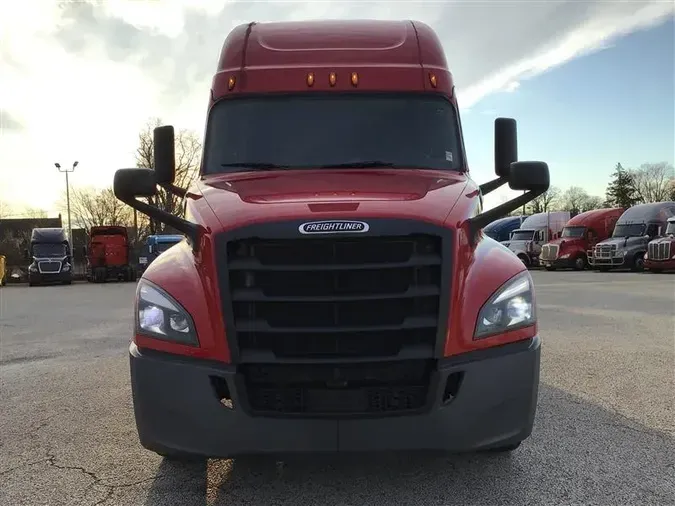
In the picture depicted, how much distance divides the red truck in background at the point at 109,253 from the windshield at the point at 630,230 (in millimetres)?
27645

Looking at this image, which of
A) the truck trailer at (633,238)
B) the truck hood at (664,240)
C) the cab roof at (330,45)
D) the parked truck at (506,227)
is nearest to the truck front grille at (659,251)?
the truck hood at (664,240)

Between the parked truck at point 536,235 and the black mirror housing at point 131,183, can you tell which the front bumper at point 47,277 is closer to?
the parked truck at point 536,235

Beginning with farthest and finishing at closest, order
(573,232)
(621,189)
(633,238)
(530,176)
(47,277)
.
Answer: (621,189)
(47,277)
(573,232)
(633,238)
(530,176)

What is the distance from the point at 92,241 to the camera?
117ft

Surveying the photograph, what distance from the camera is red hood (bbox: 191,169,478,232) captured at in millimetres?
3129

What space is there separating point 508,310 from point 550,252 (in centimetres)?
3196

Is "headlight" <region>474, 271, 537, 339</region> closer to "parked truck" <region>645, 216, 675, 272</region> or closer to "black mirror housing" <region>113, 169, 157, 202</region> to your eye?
"black mirror housing" <region>113, 169, 157, 202</region>

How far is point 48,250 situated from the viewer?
35.2m

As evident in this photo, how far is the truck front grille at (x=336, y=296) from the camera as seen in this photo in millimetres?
3025

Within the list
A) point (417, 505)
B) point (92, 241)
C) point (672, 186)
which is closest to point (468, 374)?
point (417, 505)

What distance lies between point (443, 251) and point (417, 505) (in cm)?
141

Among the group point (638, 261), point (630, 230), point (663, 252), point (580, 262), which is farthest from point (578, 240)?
point (663, 252)

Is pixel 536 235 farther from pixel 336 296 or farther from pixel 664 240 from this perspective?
pixel 336 296

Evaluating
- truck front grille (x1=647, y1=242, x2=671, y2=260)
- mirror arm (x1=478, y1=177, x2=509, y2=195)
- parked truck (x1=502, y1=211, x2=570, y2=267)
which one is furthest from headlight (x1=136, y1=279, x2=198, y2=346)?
parked truck (x1=502, y1=211, x2=570, y2=267)
